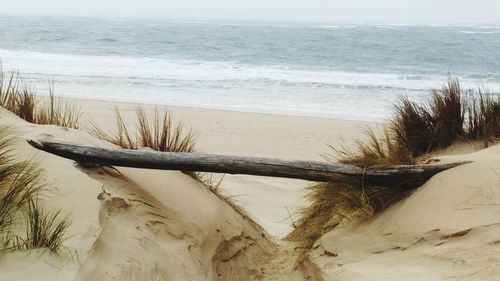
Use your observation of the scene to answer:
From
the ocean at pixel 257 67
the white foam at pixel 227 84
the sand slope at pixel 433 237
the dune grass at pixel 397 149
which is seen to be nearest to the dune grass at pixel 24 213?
the sand slope at pixel 433 237

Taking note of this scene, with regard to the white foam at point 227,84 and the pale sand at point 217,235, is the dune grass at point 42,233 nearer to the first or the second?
the pale sand at point 217,235

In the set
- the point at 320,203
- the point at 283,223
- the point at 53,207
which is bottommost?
the point at 283,223

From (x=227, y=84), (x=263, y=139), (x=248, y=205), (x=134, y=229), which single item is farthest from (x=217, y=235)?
(x=227, y=84)

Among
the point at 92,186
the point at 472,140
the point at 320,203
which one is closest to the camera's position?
the point at 92,186

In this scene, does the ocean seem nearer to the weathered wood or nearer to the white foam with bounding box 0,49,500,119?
the white foam with bounding box 0,49,500,119

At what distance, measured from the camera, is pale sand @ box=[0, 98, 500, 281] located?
303cm

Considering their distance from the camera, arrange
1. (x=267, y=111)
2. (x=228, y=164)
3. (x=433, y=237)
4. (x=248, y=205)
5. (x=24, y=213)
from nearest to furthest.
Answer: (x=24, y=213)
(x=433, y=237)
(x=228, y=164)
(x=248, y=205)
(x=267, y=111)

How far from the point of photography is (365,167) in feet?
13.4

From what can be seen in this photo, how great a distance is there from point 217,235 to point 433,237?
1619mm

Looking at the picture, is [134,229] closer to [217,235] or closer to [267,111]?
[217,235]

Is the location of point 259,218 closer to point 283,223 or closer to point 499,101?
point 283,223

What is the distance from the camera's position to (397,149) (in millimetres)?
4570

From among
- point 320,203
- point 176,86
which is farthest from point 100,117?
point 320,203

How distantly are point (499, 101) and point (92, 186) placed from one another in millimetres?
4054
